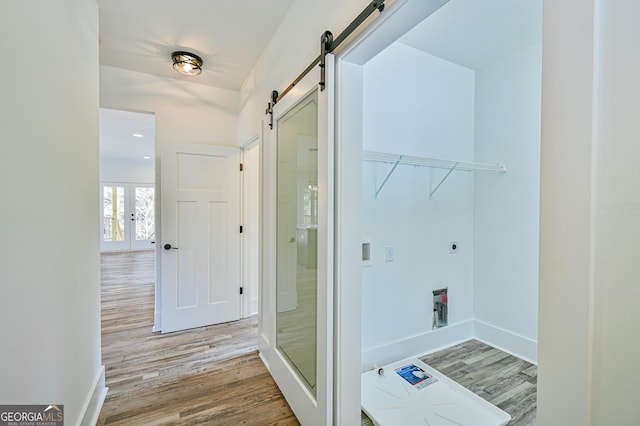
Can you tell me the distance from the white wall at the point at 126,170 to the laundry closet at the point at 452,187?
7948 millimetres

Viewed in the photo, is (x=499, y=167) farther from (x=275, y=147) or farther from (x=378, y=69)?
(x=275, y=147)

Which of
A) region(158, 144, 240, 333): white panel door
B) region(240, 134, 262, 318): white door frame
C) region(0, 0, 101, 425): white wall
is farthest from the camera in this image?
region(240, 134, 262, 318): white door frame

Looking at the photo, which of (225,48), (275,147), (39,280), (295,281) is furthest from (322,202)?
(225,48)

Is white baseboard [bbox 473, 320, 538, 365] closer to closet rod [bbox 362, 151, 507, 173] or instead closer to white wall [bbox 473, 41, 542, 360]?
white wall [bbox 473, 41, 542, 360]

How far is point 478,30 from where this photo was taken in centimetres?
214

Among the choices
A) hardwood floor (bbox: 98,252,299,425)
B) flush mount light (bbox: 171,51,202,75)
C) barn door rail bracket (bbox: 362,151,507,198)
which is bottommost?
hardwood floor (bbox: 98,252,299,425)

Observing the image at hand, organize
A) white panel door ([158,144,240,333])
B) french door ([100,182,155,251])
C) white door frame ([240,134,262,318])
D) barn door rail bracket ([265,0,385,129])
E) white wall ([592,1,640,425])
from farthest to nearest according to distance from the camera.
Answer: french door ([100,182,155,251]) → white door frame ([240,134,262,318]) → white panel door ([158,144,240,333]) → barn door rail bracket ([265,0,385,129]) → white wall ([592,1,640,425])

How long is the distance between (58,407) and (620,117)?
222 cm

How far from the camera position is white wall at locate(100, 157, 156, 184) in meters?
7.77

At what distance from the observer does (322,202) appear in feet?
4.69

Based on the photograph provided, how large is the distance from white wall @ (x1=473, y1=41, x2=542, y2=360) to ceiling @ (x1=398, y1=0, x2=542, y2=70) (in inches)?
9.0

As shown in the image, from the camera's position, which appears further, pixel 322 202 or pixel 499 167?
pixel 499 167

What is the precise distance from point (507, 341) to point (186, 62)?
13.0ft

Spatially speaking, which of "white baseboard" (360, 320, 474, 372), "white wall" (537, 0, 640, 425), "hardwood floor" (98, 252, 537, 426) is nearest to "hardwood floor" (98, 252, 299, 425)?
"hardwood floor" (98, 252, 537, 426)
